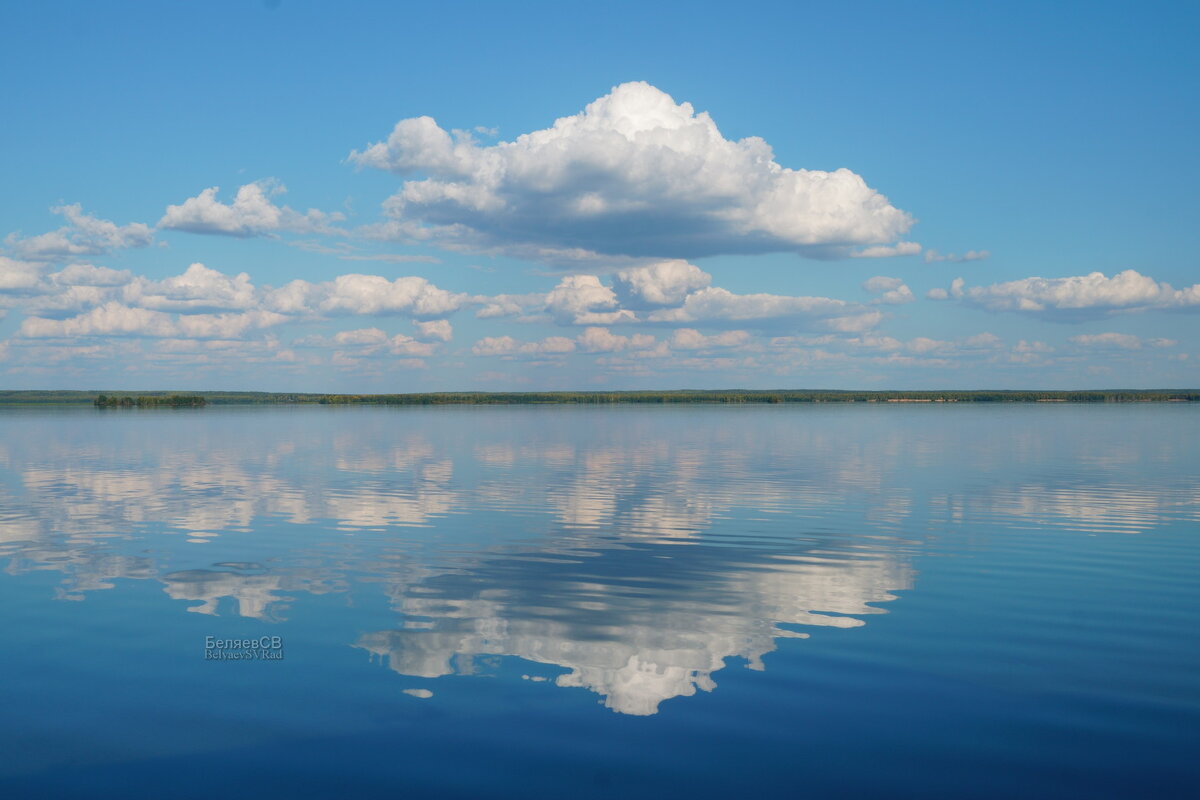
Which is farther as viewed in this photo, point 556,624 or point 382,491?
point 382,491

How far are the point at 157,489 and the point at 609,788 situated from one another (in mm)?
39408

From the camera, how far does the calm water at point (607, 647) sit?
1119 cm

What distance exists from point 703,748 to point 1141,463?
168ft

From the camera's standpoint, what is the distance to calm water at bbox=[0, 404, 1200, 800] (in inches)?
440

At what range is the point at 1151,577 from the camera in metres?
21.6

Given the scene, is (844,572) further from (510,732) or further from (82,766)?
(82,766)

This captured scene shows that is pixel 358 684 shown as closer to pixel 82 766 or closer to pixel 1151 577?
pixel 82 766

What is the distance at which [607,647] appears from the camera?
53.0 feet

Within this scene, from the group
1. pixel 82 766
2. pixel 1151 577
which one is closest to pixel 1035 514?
pixel 1151 577

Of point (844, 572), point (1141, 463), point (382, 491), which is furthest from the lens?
point (1141, 463)

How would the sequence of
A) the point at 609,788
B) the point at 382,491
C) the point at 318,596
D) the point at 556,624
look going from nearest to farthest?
the point at 609,788 < the point at 556,624 < the point at 318,596 < the point at 382,491

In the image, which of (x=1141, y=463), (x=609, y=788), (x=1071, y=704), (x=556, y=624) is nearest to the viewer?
(x=609, y=788)

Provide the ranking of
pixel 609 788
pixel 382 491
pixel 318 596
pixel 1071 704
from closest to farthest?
1. pixel 609 788
2. pixel 1071 704
3. pixel 318 596
4. pixel 382 491

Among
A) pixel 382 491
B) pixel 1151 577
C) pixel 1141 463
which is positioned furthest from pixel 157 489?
pixel 1141 463
